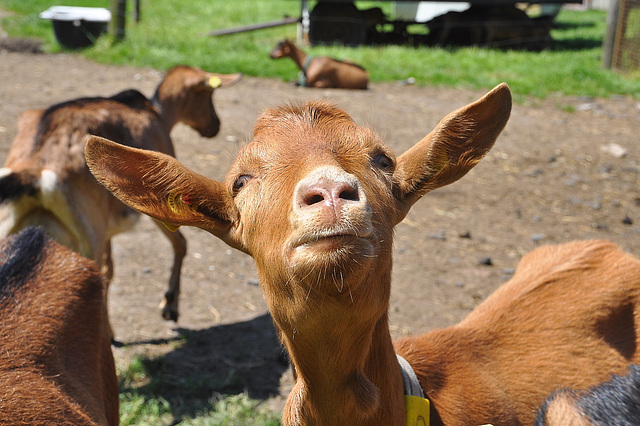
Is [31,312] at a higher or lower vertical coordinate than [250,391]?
higher

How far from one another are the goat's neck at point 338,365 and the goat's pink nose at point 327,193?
33cm

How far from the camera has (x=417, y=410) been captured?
8.84 ft

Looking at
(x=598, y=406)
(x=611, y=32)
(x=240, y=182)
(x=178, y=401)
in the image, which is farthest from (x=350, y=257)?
(x=611, y=32)

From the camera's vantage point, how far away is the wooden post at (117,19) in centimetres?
1424

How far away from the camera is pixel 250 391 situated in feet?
15.4

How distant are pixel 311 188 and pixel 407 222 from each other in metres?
5.38

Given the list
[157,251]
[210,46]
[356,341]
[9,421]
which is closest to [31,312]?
[9,421]

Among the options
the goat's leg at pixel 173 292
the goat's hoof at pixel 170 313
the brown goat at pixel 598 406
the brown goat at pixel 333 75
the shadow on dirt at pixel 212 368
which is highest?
the brown goat at pixel 598 406

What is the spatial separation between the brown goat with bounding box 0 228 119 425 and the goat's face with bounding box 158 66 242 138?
3297 millimetres

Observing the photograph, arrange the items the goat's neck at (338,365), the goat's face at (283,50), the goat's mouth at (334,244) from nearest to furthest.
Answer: the goat's mouth at (334,244)
the goat's neck at (338,365)
the goat's face at (283,50)

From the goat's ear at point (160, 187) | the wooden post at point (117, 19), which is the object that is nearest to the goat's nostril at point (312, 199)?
the goat's ear at point (160, 187)

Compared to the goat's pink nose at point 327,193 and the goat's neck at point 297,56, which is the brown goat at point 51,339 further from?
the goat's neck at point 297,56

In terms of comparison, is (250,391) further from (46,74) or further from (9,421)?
(46,74)

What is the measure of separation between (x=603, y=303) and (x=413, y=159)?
1490mm
